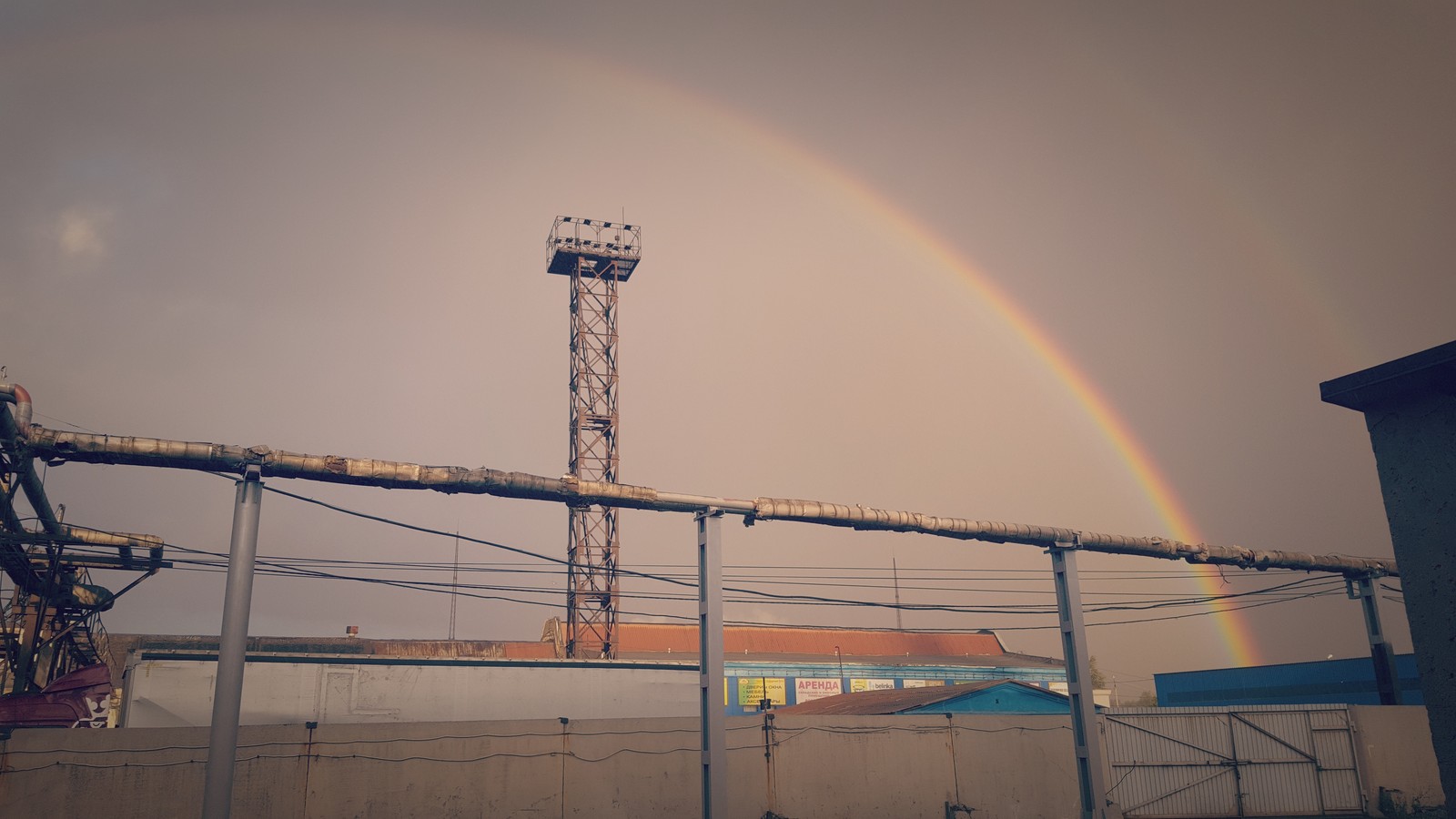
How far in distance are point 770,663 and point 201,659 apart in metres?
33.7

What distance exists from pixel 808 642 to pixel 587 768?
47683mm

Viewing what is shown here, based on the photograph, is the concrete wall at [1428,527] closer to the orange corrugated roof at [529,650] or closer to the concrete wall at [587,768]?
the concrete wall at [587,768]

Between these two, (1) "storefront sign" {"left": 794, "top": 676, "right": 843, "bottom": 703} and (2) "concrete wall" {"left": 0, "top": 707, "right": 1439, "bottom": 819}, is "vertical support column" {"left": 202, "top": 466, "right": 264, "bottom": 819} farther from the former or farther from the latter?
(1) "storefront sign" {"left": 794, "top": 676, "right": 843, "bottom": 703}

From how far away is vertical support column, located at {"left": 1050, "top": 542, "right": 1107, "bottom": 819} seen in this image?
18.6 metres

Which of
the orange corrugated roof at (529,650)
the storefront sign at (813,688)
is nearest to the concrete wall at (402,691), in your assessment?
the storefront sign at (813,688)

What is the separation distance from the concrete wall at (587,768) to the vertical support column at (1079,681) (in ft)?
18.3

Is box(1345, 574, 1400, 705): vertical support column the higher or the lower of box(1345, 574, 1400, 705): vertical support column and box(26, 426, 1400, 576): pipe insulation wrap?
the lower

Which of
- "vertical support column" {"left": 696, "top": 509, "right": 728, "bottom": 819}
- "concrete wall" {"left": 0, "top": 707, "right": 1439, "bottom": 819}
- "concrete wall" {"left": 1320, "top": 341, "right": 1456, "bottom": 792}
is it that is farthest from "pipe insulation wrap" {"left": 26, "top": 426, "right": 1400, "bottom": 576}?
"concrete wall" {"left": 1320, "top": 341, "right": 1456, "bottom": 792}

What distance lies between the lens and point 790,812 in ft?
73.8

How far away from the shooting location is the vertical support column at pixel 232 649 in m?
13.0

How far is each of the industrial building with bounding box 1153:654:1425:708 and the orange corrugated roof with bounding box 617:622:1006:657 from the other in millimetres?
20028

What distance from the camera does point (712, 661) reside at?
16.4 meters

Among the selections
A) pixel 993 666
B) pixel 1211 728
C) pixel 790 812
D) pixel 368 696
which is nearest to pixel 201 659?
pixel 368 696

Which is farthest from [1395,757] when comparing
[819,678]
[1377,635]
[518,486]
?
→ [819,678]
